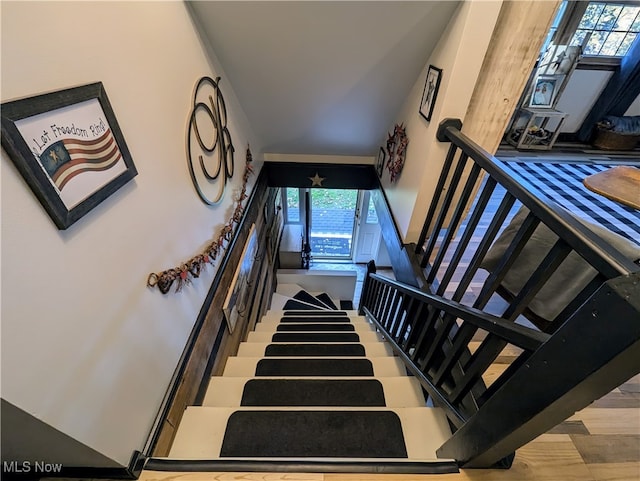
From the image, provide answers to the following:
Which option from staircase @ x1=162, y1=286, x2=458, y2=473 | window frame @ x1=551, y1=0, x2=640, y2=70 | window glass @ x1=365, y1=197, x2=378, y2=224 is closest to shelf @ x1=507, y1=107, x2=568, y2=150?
window frame @ x1=551, y1=0, x2=640, y2=70

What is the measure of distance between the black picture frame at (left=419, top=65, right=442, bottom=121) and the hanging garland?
5.11 ft

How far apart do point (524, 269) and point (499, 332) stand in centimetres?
85

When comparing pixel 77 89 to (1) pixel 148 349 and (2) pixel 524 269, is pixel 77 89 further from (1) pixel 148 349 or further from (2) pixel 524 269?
(2) pixel 524 269

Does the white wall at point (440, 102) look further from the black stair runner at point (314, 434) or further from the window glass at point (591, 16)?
the window glass at point (591, 16)

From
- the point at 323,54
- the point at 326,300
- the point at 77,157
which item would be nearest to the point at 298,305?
the point at 326,300

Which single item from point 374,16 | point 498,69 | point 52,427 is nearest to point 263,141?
point 374,16

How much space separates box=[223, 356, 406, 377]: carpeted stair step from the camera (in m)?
1.87

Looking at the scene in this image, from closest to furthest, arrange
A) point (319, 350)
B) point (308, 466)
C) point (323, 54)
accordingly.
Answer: point (308, 466) < point (323, 54) < point (319, 350)

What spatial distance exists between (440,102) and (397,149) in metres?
0.88

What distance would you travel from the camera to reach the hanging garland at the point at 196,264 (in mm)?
1188

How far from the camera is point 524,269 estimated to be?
149 cm

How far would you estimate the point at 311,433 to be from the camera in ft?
4.18

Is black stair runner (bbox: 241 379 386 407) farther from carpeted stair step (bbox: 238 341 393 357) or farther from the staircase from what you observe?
carpeted stair step (bbox: 238 341 393 357)

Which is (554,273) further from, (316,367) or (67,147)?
(67,147)
